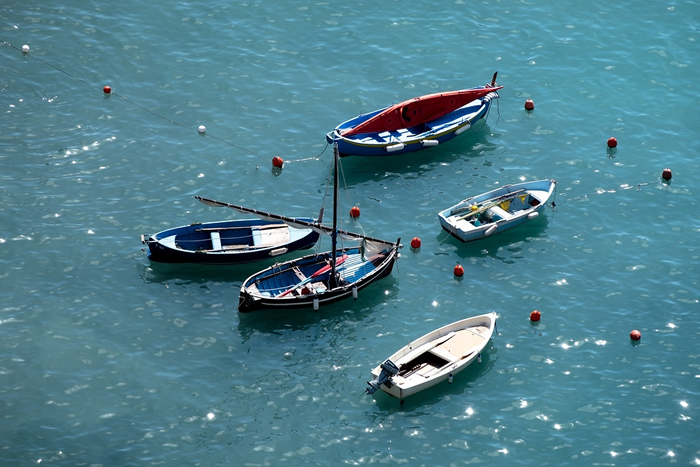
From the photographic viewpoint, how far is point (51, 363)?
52500 mm

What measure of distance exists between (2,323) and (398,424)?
21962 mm

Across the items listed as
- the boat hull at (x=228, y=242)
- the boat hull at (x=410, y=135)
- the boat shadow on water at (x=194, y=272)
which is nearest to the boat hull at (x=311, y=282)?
the boat hull at (x=228, y=242)

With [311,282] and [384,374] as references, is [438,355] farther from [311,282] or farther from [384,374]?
[311,282]

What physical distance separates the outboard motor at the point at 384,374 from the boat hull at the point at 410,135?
19.0m

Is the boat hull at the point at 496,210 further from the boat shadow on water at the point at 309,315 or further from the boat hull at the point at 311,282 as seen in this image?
the boat shadow on water at the point at 309,315

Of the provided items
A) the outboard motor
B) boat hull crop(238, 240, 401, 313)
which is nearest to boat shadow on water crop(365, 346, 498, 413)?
the outboard motor

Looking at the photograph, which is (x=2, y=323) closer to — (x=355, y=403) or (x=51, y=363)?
(x=51, y=363)

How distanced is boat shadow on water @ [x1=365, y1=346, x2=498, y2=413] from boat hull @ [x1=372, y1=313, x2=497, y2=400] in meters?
0.36

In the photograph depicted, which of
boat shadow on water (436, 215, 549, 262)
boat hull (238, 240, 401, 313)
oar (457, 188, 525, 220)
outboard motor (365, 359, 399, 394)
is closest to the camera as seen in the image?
outboard motor (365, 359, 399, 394)

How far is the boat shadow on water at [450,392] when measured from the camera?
51.2 metres

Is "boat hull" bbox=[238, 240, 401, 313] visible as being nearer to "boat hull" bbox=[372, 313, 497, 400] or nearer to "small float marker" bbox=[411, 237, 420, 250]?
"small float marker" bbox=[411, 237, 420, 250]

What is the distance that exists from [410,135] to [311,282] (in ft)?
49.3

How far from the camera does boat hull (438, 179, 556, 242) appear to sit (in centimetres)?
6044

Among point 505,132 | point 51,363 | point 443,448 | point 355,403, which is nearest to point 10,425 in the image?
point 51,363
